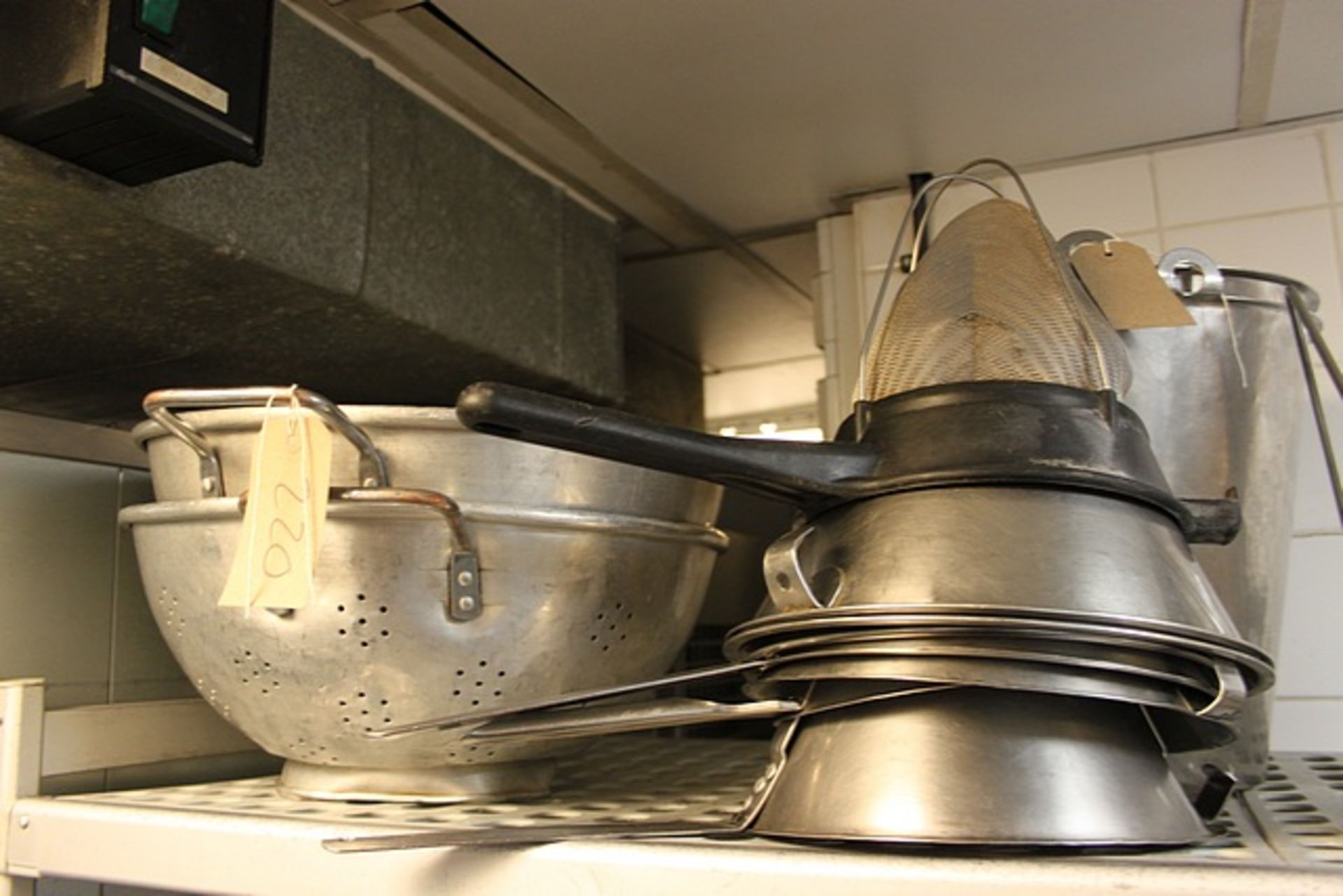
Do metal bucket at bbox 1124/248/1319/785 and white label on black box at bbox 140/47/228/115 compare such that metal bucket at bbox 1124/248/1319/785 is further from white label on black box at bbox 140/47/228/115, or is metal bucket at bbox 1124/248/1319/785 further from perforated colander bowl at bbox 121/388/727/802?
white label on black box at bbox 140/47/228/115

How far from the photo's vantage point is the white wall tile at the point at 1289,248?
94 centimetres

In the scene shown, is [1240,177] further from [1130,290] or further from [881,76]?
[1130,290]

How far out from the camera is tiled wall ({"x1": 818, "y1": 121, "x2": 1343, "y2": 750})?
915 millimetres

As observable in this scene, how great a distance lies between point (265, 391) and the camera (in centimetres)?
57

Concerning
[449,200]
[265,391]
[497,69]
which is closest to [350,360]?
[449,200]

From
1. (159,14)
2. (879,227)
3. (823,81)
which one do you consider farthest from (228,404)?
(879,227)

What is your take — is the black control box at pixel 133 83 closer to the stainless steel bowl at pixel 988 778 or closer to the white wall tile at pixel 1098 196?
the stainless steel bowl at pixel 988 778

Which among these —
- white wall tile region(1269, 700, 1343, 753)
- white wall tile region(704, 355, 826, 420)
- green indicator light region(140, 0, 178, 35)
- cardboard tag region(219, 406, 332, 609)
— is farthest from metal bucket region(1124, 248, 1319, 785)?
white wall tile region(704, 355, 826, 420)

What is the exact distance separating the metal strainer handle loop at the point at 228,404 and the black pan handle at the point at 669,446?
0.43 ft

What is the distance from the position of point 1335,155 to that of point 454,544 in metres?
0.81

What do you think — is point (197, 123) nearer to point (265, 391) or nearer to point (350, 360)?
point (265, 391)

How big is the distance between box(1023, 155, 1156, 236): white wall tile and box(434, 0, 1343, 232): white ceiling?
0.02 m

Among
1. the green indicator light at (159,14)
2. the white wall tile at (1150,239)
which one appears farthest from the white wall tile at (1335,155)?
the green indicator light at (159,14)

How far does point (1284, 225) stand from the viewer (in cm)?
96
